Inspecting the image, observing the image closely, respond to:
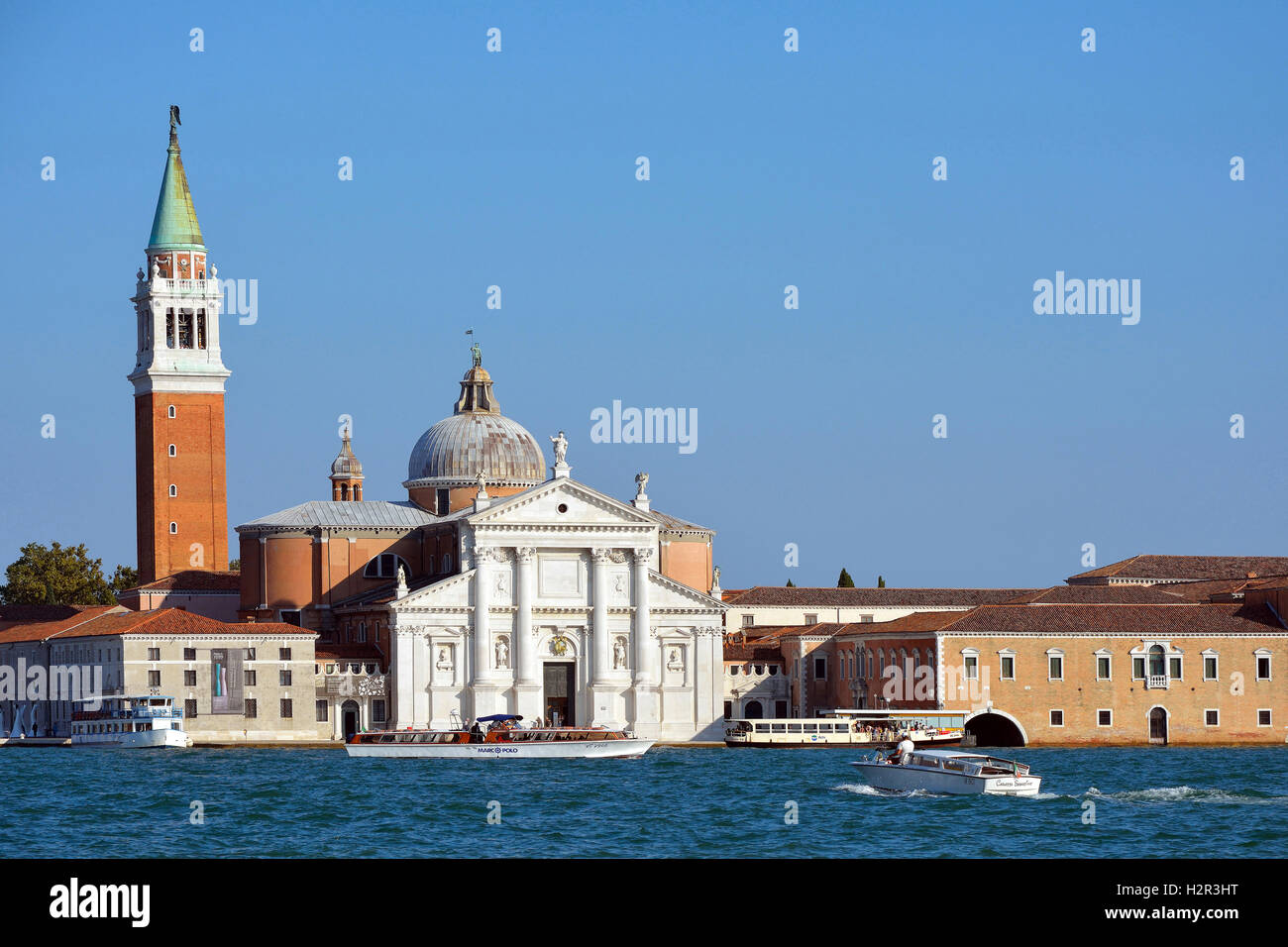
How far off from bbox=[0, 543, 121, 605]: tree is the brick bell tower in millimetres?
11924

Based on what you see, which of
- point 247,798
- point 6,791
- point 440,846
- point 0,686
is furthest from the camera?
point 0,686

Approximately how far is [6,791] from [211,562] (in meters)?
36.7

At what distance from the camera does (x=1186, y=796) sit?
1442 inches

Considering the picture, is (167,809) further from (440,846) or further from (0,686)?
(0,686)

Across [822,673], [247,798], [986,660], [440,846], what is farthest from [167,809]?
[822,673]

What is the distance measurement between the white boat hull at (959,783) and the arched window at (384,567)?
1361 inches

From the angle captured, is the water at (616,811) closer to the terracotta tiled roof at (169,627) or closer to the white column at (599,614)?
the terracotta tiled roof at (169,627)

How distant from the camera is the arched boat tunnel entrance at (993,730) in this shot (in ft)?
204

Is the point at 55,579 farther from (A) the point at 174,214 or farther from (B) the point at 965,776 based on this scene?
(B) the point at 965,776

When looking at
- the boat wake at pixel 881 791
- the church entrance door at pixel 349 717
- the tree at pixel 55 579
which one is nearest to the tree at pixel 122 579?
the tree at pixel 55 579

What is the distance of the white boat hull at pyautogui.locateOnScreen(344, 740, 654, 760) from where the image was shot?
56.5 metres

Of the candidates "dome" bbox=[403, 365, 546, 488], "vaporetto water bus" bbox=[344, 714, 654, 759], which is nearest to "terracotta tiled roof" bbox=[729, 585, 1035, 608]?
"dome" bbox=[403, 365, 546, 488]

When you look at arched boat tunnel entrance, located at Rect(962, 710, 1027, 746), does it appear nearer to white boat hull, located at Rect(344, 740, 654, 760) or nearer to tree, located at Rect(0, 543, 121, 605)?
white boat hull, located at Rect(344, 740, 654, 760)

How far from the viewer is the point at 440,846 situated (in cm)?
2822
